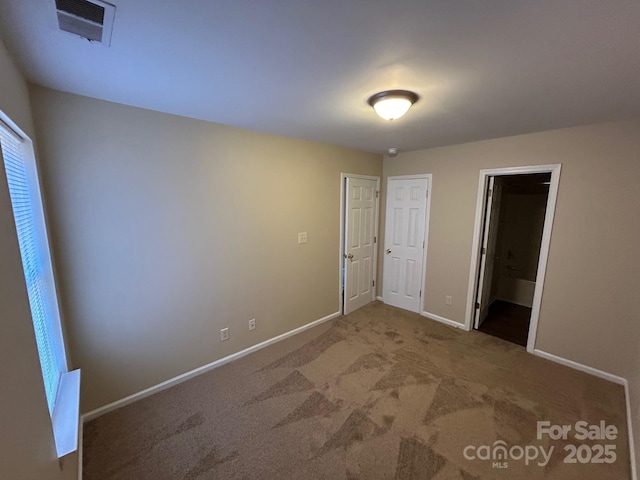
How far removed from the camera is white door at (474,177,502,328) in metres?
3.10

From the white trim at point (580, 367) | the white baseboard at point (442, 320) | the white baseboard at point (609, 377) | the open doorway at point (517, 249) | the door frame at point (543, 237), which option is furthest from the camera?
the open doorway at point (517, 249)

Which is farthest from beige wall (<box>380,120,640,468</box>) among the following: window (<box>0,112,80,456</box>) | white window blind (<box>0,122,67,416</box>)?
white window blind (<box>0,122,67,416</box>)

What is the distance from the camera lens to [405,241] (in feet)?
12.7

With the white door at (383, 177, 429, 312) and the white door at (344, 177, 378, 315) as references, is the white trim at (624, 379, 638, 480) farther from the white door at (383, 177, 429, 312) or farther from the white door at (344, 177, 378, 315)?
the white door at (344, 177, 378, 315)

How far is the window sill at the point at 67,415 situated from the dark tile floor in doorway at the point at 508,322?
3889mm

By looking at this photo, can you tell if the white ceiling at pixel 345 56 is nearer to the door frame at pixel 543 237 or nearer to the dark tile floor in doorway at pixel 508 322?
the door frame at pixel 543 237

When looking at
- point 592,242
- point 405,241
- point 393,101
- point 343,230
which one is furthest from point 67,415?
point 592,242

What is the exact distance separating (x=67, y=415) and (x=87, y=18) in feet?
6.25

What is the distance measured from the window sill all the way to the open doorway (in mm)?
4196

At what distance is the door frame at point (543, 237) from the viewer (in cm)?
259

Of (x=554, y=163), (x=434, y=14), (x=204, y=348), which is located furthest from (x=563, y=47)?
(x=204, y=348)

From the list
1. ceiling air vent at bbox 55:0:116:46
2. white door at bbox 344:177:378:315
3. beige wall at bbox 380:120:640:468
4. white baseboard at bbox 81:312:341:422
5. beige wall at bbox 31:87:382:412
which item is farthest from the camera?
white door at bbox 344:177:378:315

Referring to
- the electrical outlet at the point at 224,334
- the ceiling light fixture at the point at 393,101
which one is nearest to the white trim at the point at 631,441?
the ceiling light fixture at the point at 393,101

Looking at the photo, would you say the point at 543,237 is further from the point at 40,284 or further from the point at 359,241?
the point at 40,284
